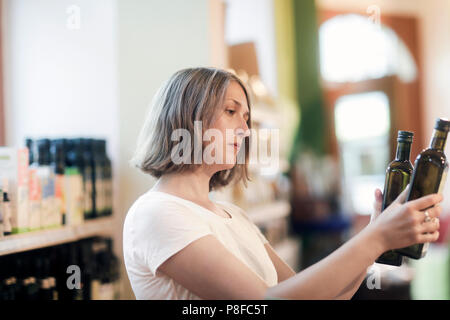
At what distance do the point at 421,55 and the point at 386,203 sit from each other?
4.73 metres

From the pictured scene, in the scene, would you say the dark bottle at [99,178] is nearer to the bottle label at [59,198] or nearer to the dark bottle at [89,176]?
the dark bottle at [89,176]

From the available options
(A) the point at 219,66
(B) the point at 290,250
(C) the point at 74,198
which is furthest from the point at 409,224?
(B) the point at 290,250

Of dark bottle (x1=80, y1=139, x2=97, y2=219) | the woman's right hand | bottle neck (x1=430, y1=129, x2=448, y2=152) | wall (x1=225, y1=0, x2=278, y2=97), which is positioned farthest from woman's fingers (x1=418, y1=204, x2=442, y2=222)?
wall (x1=225, y1=0, x2=278, y2=97)

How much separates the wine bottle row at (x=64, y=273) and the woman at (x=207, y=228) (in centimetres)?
66

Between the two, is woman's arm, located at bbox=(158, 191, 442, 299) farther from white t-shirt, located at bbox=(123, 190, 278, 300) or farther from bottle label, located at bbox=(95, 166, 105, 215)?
bottle label, located at bbox=(95, 166, 105, 215)

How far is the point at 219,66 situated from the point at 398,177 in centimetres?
108

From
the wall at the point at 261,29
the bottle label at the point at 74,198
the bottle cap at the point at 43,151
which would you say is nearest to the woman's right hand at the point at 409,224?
the bottle label at the point at 74,198

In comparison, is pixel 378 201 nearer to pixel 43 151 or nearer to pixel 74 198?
pixel 74 198

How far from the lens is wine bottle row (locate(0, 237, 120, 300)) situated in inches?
60.2

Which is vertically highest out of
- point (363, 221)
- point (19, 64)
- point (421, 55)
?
point (421, 55)

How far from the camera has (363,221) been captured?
434cm

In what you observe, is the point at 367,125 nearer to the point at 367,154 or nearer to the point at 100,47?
the point at 367,154

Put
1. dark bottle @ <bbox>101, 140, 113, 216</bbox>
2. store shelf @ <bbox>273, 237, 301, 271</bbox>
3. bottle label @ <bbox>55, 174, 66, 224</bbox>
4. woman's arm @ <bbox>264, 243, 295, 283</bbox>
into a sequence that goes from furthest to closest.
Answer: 1. store shelf @ <bbox>273, 237, 301, 271</bbox>
2. dark bottle @ <bbox>101, 140, 113, 216</bbox>
3. bottle label @ <bbox>55, 174, 66, 224</bbox>
4. woman's arm @ <bbox>264, 243, 295, 283</bbox>

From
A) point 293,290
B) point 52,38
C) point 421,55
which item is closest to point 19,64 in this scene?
point 52,38
